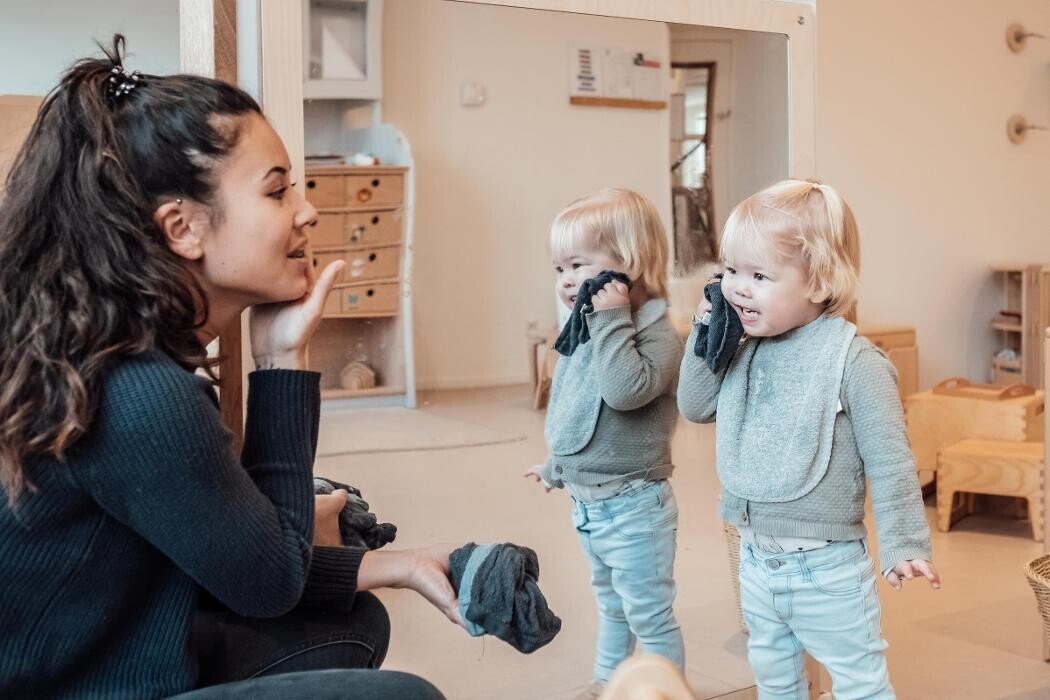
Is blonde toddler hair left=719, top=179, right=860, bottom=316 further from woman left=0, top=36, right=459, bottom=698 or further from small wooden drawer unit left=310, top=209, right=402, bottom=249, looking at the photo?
woman left=0, top=36, right=459, bottom=698

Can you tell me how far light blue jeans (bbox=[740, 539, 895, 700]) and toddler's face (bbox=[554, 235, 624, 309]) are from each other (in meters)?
0.43

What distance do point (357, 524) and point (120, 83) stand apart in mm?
565

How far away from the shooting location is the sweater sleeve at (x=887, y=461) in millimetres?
1325

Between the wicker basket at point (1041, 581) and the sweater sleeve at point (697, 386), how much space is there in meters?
0.79

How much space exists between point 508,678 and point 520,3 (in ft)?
2.98

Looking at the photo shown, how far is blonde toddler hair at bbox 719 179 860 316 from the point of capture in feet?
4.47

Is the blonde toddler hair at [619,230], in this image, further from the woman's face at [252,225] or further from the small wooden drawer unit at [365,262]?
the woman's face at [252,225]

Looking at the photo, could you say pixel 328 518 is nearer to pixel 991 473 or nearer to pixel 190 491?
pixel 190 491

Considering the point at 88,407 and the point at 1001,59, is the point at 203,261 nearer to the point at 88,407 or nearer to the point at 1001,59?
the point at 88,407

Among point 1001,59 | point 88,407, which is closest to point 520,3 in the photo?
point 88,407

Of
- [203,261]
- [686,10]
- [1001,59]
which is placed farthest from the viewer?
[1001,59]

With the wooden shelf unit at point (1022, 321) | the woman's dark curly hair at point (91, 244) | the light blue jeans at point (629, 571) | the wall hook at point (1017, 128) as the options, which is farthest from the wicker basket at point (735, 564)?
the wall hook at point (1017, 128)

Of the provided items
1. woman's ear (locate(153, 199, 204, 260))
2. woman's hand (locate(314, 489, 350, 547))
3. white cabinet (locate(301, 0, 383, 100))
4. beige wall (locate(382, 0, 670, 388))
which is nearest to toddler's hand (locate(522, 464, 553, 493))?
beige wall (locate(382, 0, 670, 388))

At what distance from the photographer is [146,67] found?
2428mm
